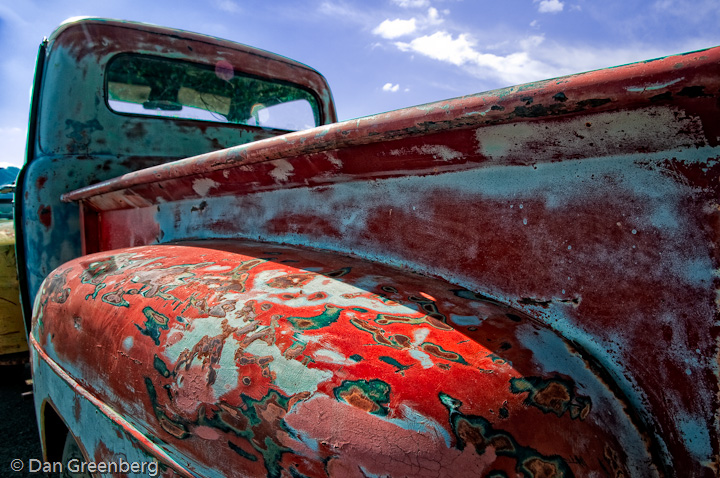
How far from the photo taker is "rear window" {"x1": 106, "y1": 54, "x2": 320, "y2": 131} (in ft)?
7.09

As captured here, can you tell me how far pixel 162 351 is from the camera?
77 centimetres

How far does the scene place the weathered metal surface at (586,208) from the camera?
1.81 ft

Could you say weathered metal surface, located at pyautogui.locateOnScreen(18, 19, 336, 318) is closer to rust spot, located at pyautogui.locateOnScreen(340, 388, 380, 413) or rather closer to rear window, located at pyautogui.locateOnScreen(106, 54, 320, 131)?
rear window, located at pyautogui.locateOnScreen(106, 54, 320, 131)

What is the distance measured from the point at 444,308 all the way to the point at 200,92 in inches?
82.0

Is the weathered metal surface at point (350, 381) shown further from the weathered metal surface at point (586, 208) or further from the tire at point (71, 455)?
the tire at point (71, 455)

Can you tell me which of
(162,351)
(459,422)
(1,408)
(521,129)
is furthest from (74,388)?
(1,408)

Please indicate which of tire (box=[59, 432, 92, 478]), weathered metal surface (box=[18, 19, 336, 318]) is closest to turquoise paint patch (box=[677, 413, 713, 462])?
tire (box=[59, 432, 92, 478])

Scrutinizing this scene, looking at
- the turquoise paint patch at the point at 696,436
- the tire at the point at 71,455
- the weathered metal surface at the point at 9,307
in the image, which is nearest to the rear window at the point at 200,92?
the weathered metal surface at the point at 9,307

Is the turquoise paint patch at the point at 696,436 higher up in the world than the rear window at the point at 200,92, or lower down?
lower down

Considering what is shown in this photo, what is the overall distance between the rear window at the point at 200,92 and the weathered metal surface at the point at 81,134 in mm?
58

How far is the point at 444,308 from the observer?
0.69 m

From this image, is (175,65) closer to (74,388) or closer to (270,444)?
(74,388)

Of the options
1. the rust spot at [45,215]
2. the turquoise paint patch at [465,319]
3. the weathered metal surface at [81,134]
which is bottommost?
the turquoise paint patch at [465,319]

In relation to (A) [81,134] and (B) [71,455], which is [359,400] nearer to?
(B) [71,455]
